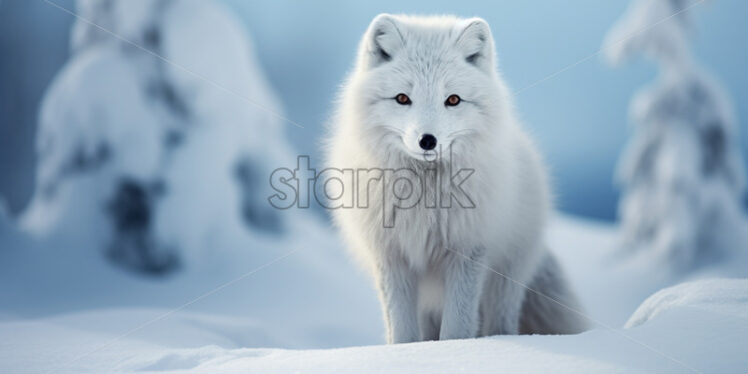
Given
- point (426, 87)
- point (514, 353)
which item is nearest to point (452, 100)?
point (426, 87)

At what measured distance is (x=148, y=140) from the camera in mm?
6379

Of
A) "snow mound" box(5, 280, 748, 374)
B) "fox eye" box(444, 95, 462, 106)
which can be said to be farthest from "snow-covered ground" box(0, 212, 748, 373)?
"fox eye" box(444, 95, 462, 106)

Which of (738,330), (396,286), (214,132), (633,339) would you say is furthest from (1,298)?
(738,330)

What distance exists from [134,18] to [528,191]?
5.41 meters

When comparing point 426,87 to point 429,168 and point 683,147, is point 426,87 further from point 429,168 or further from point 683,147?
point 683,147

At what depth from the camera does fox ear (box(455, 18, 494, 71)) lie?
9.19ft

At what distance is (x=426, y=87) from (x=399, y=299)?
1105 mm

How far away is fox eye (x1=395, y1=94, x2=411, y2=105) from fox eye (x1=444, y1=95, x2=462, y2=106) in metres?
0.18

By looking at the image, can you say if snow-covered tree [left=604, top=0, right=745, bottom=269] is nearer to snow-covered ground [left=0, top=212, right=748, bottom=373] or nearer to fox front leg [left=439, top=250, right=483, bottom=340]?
snow-covered ground [left=0, top=212, right=748, bottom=373]

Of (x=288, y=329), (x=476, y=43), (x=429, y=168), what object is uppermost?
(x=476, y=43)

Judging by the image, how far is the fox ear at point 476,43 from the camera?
2801mm

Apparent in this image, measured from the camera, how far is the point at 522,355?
223 cm

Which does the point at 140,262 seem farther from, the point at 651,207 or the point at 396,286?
the point at 651,207

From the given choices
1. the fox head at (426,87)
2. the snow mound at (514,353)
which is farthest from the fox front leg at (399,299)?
the fox head at (426,87)
